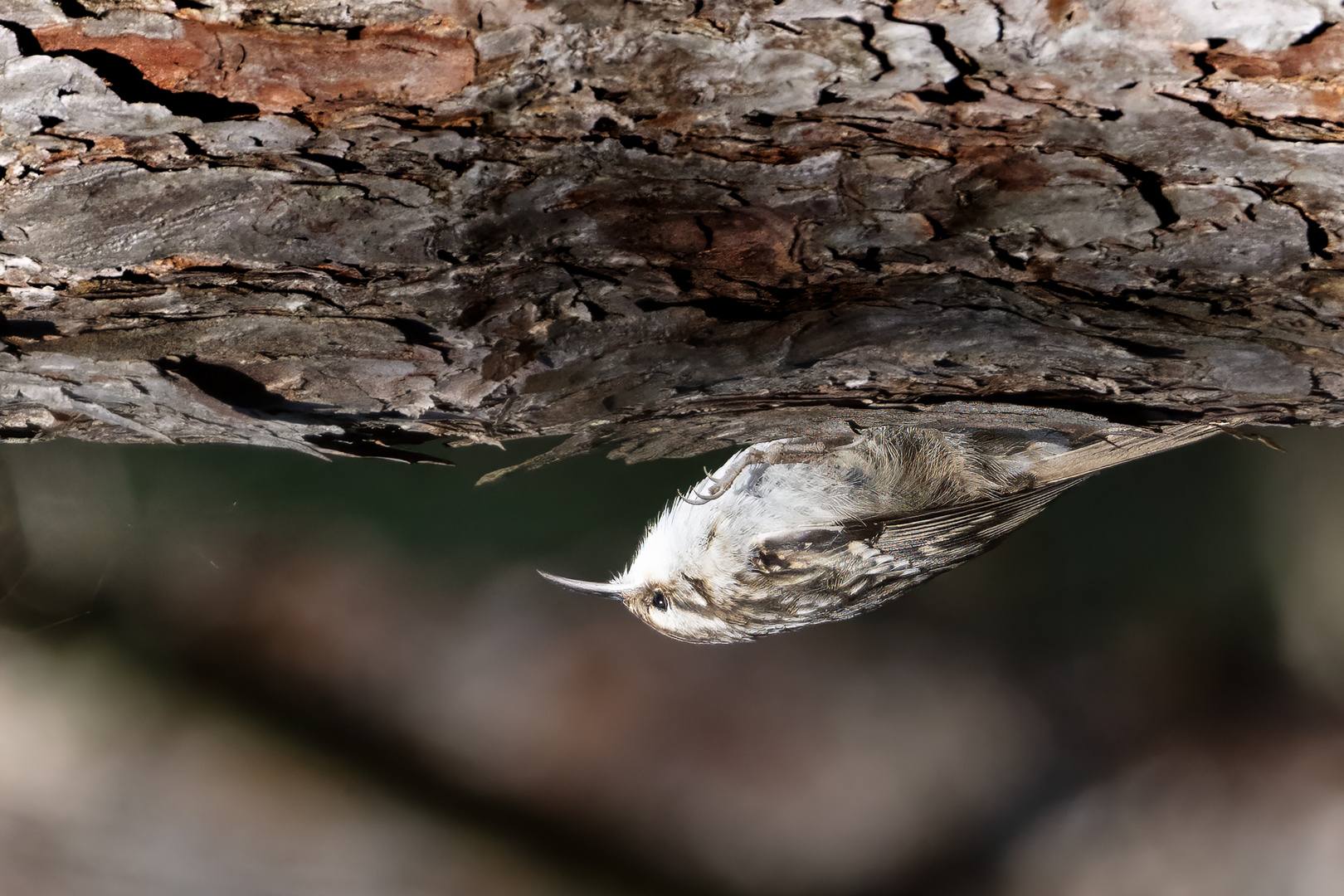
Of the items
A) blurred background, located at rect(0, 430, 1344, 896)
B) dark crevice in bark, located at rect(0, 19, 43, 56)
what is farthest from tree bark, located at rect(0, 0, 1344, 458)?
blurred background, located at rect(0, 430, 1344, 896)

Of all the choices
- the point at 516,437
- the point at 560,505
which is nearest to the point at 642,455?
the point at 516,437

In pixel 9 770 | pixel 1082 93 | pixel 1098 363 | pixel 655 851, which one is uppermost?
pixel 1082 93

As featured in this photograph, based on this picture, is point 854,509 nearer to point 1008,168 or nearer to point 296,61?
point 1008,168

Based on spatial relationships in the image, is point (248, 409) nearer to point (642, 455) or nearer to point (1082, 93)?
point (642, 455)

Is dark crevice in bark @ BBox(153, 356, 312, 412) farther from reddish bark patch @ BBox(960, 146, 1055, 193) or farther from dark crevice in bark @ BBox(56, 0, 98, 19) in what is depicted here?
reddish bark patch @ BBox(960, 146, 1055, 193)

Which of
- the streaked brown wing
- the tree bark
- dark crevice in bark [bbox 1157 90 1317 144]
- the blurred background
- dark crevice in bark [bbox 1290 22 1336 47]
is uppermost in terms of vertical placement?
dark crevice in bark [bbox 1290 22 1336 47]

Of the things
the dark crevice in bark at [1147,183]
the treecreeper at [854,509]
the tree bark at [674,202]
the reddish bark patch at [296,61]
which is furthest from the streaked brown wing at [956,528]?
the reddish bark patch at [296,61]

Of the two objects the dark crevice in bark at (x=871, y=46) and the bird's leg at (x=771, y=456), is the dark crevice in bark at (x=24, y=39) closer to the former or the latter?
Result: the dark crevice in bark at (x=871, y=46)
